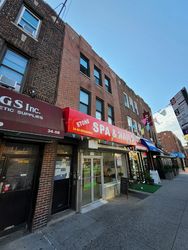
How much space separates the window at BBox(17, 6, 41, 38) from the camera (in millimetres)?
5269

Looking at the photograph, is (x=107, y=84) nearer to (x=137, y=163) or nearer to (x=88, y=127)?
(x=88, y=127)

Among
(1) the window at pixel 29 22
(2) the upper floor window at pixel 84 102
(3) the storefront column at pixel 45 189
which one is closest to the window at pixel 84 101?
(2) the upper floor window at pixel 84 102

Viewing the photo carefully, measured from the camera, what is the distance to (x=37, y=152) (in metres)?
4.46

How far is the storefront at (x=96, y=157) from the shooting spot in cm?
461

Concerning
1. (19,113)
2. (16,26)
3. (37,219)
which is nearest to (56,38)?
(16,26)

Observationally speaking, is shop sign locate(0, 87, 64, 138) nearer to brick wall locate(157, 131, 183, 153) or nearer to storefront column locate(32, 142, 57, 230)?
storefront column locate(32, 142, 57, 230)

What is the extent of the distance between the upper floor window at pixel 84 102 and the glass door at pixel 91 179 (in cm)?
271

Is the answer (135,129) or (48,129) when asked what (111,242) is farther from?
(135,129)

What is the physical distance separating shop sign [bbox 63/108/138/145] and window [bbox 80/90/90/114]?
1.80 meters

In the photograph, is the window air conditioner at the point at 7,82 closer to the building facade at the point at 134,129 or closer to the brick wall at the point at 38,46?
the brick wall at the point at 38,46

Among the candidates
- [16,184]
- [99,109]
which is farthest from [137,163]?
[16,184]

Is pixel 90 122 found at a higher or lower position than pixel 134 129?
lower

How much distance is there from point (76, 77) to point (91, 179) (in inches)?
223

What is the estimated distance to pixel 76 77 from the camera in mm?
6855
